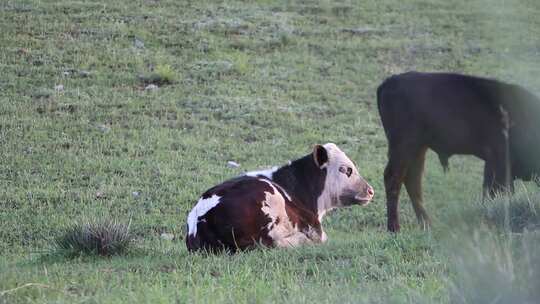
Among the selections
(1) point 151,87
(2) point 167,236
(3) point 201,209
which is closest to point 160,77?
(1) point 151,87

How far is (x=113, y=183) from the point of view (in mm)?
14031

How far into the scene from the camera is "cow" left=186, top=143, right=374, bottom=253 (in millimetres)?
9133

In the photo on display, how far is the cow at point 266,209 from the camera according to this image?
9133 mm

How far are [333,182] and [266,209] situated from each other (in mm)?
1620

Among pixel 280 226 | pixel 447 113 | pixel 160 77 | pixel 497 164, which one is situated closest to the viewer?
pixel 280 226

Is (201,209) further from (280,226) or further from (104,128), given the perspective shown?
(104,128)

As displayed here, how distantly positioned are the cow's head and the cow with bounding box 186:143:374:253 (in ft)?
0.04

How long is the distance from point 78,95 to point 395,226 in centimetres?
830

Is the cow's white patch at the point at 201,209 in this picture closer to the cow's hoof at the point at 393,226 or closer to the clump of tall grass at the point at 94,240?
the clump of tall grass at the point at 94,240

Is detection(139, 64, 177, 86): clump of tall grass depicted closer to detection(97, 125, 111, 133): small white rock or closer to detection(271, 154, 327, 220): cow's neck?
detection(97, 125, 111, 133): small white rock

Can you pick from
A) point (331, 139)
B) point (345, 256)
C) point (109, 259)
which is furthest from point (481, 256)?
point (331, 139)

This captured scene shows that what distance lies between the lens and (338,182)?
10797 millimetres

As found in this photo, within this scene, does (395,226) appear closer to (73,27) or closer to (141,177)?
(141,177)

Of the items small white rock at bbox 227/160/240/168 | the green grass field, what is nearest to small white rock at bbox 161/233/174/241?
the green grass field
